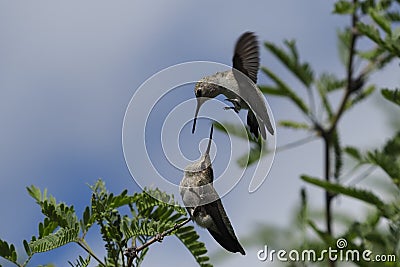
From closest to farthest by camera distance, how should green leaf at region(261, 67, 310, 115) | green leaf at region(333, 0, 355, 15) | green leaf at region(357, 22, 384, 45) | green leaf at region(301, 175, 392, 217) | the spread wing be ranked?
the spread wing → green leaf at region(357, 22, 384, 45) → green leaf at region(301, 175, 392, 217) → green leaf at region(333, 0, 355, 15) → green leaf at region(261, 67, 310, 115)

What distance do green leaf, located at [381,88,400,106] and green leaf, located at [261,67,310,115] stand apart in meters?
1.70

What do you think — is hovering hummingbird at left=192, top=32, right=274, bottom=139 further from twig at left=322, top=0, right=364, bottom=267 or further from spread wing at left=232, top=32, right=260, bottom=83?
twig at left=322, top=0, right=364, bottom=267

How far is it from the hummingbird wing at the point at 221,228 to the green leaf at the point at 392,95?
194 centimetres

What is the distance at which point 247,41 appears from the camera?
1848 mm

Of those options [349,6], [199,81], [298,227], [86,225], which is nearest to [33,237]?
[86,225]

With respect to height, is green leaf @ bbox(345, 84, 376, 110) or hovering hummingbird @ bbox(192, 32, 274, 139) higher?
green leaf @ bbox(345, 84, 376, 110)

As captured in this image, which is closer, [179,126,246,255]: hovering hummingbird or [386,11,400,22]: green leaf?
[179,126,246,255]: hovering hummingbird

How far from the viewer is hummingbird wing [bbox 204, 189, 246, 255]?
6.13ft
